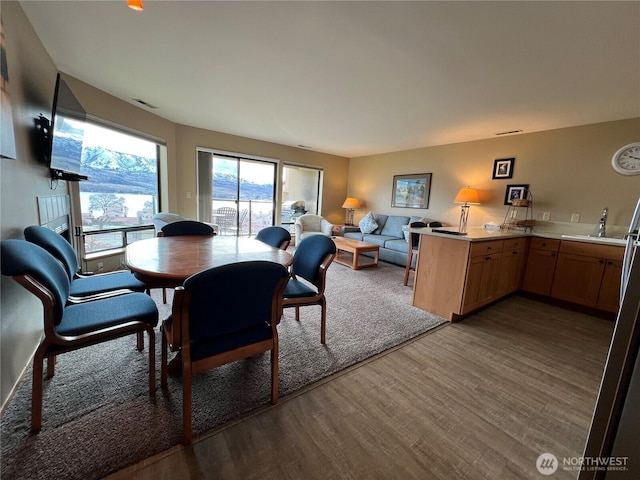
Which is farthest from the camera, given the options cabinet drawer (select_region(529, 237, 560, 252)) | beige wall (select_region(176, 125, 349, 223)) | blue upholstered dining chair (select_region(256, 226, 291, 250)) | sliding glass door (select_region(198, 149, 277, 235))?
sliding glass door (select_region(198, 149, 277, 235))

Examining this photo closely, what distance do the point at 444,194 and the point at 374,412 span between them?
14.1 ft

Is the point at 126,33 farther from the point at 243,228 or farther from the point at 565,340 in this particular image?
the point at 565,340

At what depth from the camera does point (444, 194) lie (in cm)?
475

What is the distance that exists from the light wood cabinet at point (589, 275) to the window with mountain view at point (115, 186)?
5.84 m

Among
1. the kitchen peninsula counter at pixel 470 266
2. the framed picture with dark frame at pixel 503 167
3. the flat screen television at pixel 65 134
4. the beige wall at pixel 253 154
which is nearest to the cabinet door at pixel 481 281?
the kitchen peninsula counter at pixel 470 266

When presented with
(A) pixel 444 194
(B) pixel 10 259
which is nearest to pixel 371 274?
(A) pixel 444 194

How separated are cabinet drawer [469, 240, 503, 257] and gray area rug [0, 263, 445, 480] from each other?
88 cm

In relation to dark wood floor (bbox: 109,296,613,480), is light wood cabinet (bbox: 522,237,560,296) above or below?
above

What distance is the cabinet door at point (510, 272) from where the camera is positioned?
303 cm

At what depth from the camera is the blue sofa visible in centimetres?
458

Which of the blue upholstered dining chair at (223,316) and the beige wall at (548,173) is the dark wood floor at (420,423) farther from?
the beige wall at (548,173)

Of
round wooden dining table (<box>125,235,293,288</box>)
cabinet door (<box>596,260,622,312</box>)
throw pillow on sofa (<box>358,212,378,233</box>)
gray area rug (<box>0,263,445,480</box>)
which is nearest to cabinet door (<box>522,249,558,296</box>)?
cabinet door (<box>596,260,622,312</box>)

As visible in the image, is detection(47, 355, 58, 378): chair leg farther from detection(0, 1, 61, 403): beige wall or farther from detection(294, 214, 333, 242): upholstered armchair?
detection(294, 214, 333, 242): upholstered armchair

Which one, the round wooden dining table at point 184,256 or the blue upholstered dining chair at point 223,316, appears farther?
the round wooden dining table at point 184,256
